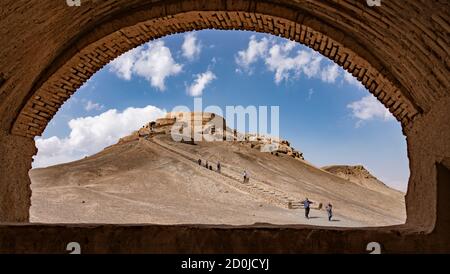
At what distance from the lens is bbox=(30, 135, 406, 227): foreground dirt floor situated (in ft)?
64.0

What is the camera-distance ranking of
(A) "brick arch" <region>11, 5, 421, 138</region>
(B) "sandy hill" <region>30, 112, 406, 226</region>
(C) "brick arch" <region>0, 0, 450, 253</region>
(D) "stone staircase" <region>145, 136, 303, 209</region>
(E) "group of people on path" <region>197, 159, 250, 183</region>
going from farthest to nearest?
(E) "group of people on path" <region>197, 159, 250, 183</region> < (D) "stone staircase" <region>145, 136, 303, 209</region> < (B) "sandy hill" <region>30, 112, 406, 226</region> < (A) "brick arch" <region>11, 5, 421, 138</region> < (C) "brick arch" <region>0, 0, 450, 253</region>

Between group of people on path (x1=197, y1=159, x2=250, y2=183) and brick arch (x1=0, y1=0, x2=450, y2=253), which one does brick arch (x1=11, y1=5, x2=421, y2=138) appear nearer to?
brick arch (x1=0, y1=0, x2=450, y2=253)

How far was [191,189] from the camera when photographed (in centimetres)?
2661

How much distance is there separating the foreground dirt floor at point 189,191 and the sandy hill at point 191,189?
4 centimetres

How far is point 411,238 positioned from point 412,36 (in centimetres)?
220

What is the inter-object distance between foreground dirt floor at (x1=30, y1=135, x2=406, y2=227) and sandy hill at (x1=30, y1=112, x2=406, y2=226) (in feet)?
0.14

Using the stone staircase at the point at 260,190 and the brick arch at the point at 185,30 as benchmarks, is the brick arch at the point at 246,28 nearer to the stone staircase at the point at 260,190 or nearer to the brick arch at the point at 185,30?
the brick arch at the point at 185,30

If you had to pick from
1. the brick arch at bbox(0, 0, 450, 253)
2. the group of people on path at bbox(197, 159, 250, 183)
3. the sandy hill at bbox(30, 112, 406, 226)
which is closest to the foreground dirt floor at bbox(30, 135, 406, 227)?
the sandy hill at bbox(30, 112, 406, 226)

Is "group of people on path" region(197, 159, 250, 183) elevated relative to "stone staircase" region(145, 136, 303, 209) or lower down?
elevated

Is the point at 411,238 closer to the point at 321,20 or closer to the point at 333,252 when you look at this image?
the point at 333,252

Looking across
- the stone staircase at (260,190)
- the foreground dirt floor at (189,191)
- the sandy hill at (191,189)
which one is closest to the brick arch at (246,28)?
the foreground dirt floor at (189,191)

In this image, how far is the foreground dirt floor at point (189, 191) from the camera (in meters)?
19.5

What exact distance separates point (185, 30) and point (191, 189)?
20.5m

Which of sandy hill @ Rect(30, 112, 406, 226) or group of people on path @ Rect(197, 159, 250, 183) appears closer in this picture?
sandy hill @ Rect(30, 112, 406, 226)
